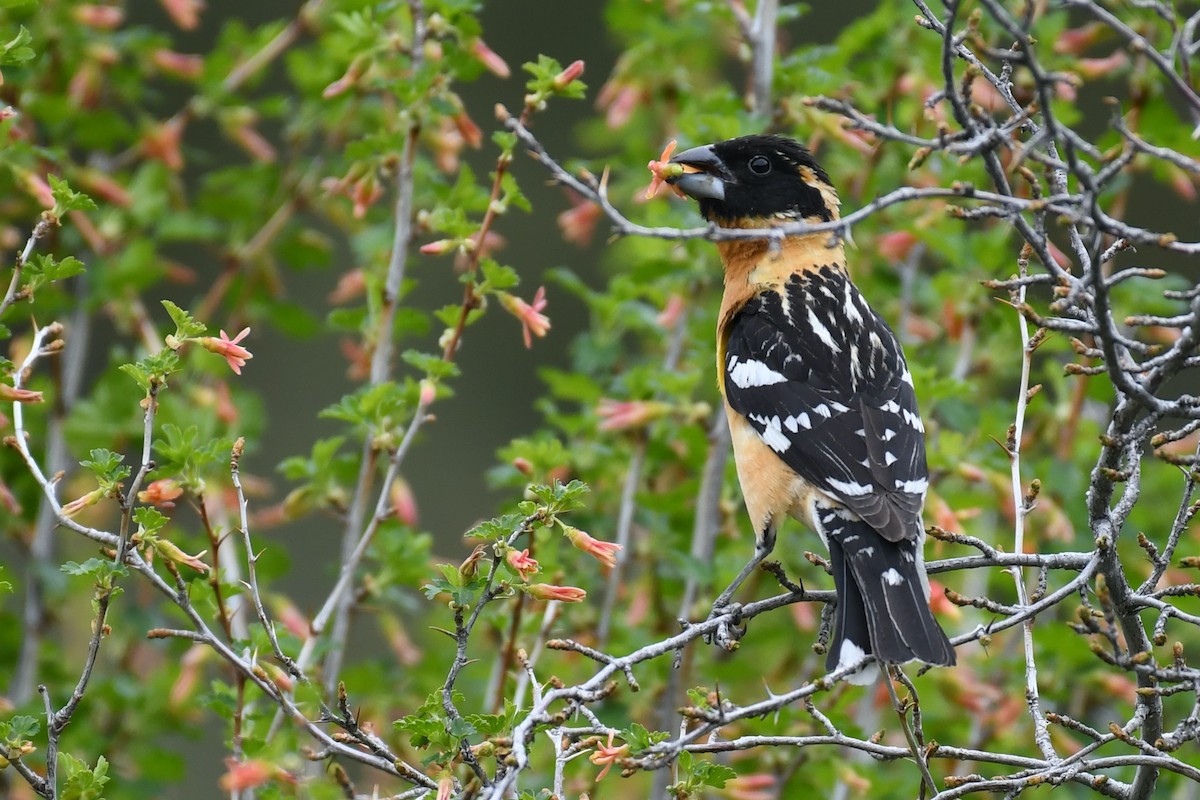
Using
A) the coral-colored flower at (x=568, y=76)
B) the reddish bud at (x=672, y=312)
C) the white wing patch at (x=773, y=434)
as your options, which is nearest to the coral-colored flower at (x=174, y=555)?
the coral-colored flower at (x=568, y=76)

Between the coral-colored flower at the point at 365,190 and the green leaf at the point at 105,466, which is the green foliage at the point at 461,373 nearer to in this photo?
the coral-colored flower at the point at 365,190

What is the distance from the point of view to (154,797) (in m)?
3.85

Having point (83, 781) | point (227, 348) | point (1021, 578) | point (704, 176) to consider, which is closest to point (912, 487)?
point (1021, 578)

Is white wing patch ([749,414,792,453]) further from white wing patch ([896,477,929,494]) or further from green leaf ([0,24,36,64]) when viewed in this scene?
green leaf ([0,24,36,64])

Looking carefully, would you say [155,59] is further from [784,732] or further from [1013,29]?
[1013,29]

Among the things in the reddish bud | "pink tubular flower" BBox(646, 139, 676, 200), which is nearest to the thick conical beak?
the reddish bud

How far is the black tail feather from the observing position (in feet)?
9.40

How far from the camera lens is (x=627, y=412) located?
374 cm

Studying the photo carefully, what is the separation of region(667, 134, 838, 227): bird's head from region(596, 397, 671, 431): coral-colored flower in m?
0.68

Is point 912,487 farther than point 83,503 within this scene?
Yes

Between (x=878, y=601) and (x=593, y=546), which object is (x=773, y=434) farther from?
(x=593, y=546)

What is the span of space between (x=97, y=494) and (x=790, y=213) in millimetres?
2389

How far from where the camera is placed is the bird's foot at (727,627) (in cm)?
281

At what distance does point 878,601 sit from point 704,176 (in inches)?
61.5
